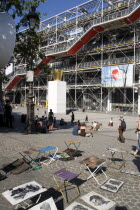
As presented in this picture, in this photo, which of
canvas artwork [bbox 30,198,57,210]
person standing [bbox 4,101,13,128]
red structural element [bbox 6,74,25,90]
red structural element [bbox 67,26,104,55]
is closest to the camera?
canvas artwork [bbox 30,198,57,210]

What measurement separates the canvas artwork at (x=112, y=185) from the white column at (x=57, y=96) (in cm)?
2359

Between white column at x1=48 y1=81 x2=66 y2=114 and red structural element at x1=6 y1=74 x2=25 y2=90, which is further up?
red structural element at x1=6 y1=74 x2=25 y2=90

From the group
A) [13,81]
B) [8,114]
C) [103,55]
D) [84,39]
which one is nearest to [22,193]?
[8,114]

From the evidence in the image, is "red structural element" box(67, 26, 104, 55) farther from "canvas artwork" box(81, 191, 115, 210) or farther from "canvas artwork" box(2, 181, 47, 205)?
"canvas artwork" box(2, 181, 47, 205)

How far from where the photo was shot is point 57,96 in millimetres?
28547

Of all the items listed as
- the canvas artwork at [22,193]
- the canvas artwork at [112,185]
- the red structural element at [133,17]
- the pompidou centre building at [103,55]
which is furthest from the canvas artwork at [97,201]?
the red structural element at [133,17]

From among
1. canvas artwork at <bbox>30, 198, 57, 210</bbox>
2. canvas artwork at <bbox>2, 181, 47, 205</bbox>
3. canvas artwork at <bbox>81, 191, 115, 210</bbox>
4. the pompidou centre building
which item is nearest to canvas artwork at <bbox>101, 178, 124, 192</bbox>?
canvas artwork at <bbox>81, 191, 115, 210</bbox>

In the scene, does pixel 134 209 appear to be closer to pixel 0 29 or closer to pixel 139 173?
pixel 139 173

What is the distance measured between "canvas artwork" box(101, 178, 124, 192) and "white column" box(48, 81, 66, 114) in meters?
23.6

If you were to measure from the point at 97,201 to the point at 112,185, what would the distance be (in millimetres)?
876

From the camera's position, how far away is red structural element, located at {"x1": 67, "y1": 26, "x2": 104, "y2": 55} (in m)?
30.4

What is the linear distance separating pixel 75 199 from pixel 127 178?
5.90 ft

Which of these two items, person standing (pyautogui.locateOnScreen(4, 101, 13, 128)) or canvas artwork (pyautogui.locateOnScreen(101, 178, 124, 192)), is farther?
person standing (pyautogui.locateOnScreen(4, 101, 13, 128))

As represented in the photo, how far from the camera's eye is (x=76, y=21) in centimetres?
3388
